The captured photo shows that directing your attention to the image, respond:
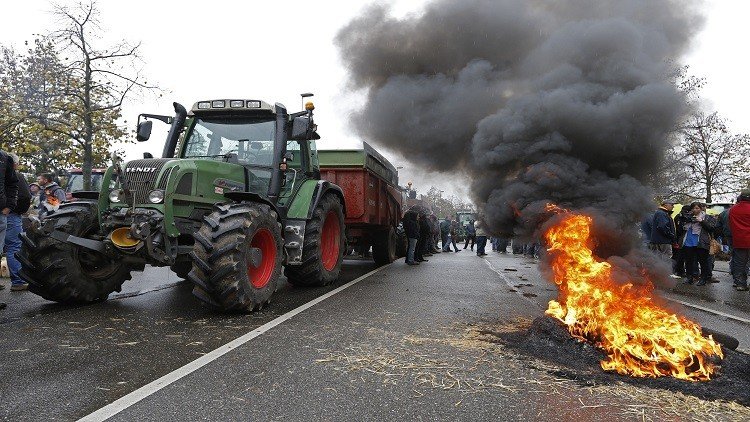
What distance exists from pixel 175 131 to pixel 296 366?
496 centimetres

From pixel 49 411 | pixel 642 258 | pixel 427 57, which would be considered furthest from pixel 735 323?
pixel 49 411

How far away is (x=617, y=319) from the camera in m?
4.32

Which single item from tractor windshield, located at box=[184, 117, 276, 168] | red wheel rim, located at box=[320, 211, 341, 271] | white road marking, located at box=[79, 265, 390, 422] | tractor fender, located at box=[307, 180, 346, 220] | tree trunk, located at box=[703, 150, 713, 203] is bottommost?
white road marking, located at box=[79, 265, 390, 422]

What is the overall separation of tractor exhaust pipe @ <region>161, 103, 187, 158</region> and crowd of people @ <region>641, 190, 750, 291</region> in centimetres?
862

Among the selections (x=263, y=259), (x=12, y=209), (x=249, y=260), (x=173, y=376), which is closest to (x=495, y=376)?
(x=173, y=376)

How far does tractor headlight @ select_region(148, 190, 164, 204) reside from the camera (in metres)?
5.66

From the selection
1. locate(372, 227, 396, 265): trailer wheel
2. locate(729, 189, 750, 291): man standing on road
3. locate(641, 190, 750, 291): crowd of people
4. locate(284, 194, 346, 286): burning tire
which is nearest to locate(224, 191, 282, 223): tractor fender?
locate(284, 194, 346, 286): burning tire

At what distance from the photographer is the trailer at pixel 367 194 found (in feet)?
33.7

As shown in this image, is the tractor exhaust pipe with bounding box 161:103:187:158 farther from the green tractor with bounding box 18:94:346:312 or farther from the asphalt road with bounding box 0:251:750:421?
the asphalt road with bounding box 0:251:750:421

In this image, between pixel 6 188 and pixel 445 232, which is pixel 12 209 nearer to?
pixel 6 188

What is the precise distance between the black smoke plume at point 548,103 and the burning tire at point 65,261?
4.44 metres

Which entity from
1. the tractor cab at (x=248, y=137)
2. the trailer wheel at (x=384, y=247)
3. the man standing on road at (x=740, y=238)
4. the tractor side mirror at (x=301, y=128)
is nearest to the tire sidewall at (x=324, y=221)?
the tractor cab at (x=248, y=137)

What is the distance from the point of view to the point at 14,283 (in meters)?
7.50

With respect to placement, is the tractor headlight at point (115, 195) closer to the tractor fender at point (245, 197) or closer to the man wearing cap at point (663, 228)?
the tractor fender at point (245, 197)
